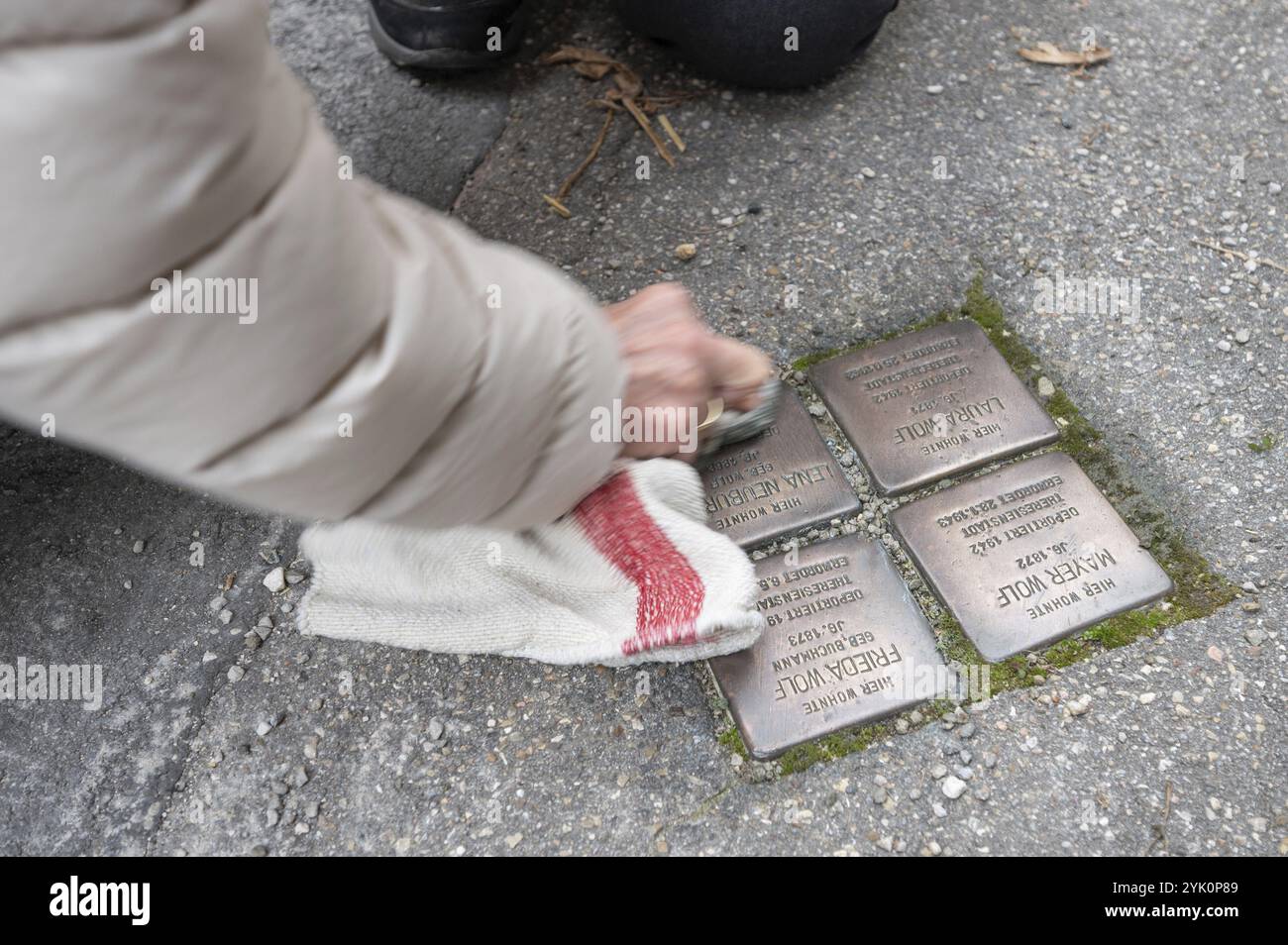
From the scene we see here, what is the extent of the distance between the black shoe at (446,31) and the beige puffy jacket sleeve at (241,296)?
4.35ft

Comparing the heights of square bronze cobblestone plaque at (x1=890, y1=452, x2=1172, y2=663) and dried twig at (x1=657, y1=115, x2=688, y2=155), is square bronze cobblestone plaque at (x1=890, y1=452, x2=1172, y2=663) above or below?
below

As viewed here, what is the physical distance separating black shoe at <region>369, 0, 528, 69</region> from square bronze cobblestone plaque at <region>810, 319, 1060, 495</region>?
1196 mm

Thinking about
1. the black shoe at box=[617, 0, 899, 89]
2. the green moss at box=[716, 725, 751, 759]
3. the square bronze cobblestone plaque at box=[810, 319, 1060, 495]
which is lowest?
the green moss at box=[716, 725, 751, 759]

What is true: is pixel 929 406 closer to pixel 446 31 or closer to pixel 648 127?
pixel 648 127

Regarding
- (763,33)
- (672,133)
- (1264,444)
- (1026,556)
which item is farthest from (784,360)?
(1264,444)

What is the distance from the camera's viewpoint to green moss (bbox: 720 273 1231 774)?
5.06 ft

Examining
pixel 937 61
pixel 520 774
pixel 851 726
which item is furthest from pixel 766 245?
pixel 520 774

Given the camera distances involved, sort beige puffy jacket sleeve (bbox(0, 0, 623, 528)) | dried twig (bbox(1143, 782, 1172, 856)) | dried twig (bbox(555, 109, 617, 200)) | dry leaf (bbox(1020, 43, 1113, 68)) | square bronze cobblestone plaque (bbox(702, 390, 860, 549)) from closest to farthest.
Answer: beige puffy jacket sleeve (bbox(0, 0, 623, 528)), dried twig (bbox(1143, 782, 1172, 856)), square bronze cobblestone plaque (bbox(702, 390, 860, 549)), dried twig (bbox(555, 109, 617, 200)), dry leaf (bbox(1020, 43, 1113, 68))

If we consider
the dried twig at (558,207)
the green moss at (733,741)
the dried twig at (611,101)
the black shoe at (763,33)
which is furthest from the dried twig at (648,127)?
the green moss at (733,741)

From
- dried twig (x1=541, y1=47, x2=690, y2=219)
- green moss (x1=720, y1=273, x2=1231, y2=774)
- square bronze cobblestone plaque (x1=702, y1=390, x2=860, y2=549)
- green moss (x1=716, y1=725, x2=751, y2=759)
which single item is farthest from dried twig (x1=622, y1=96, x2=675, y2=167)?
green moss (x1=716, y1=725, x2=751, y2=759)

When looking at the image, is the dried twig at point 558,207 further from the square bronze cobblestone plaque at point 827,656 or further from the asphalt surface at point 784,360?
the square bronze cobblestone plaque at point 827,656

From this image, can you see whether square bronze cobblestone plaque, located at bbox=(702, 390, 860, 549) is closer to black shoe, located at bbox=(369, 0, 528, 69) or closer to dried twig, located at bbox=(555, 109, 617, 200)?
dried twig, located at bbox=(555, 109, 617, 200)

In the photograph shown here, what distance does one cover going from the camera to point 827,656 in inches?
62.1

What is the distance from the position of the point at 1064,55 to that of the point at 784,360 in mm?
1250
